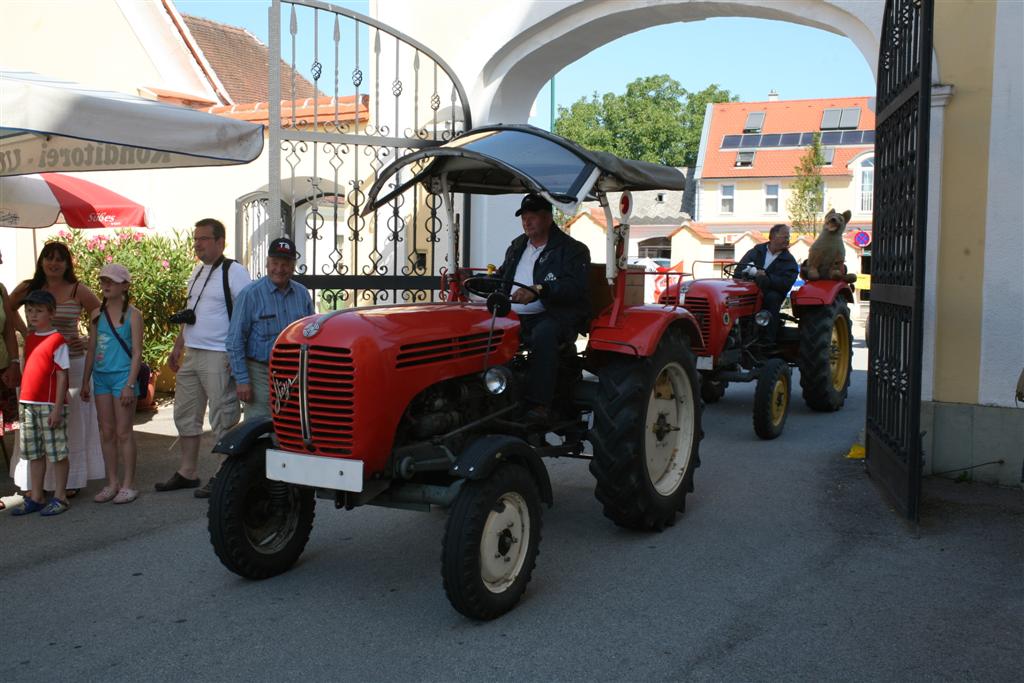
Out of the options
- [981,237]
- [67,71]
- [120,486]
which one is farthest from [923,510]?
[67,71]

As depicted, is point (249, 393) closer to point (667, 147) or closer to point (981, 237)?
point (981, 237)

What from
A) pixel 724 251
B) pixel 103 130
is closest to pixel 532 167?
pixel 103 130

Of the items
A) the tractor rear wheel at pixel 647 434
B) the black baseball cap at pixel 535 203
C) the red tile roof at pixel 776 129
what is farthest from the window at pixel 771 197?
the black baseball cap at pixel 535 203

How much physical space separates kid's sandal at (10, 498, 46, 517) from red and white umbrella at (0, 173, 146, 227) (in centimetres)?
359

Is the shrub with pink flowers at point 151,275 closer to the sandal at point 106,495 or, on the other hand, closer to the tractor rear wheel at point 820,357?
the sandal at point 106,495

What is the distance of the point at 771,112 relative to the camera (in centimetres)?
5875

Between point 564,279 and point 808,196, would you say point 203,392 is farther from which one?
point 808,196

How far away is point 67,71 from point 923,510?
40.6ft

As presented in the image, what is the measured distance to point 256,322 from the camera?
6.11 m

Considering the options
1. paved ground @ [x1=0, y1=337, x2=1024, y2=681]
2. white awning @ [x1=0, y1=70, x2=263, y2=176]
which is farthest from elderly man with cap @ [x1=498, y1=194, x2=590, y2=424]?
white awning @ [x1=0, y1=70, x2=263, y2=176]

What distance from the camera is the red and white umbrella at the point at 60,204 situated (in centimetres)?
879

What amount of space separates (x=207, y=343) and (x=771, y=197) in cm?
5173

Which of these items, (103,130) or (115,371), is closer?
(103,130)

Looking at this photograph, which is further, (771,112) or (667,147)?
(667,147)
